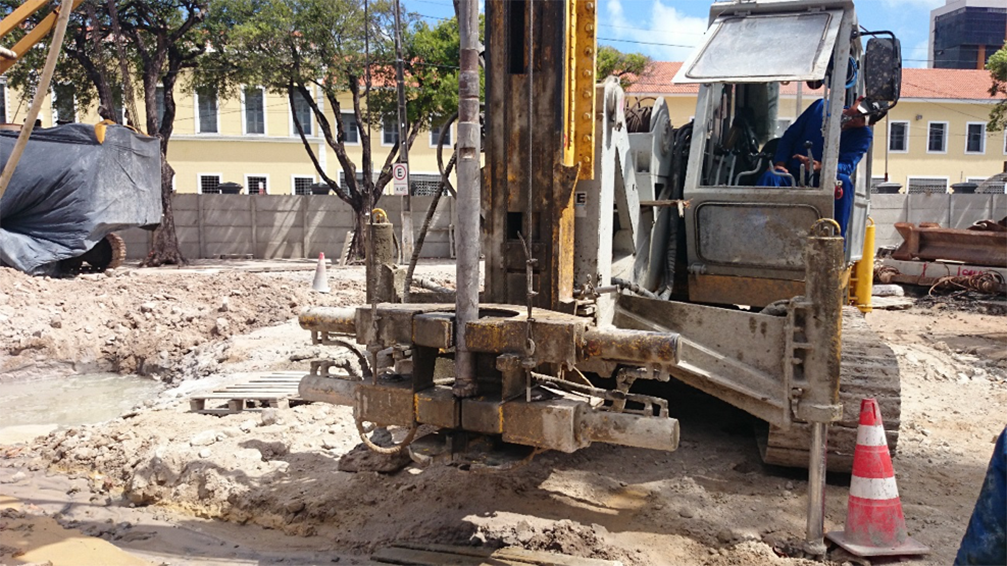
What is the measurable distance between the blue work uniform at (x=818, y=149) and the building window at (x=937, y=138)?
37.2 metres

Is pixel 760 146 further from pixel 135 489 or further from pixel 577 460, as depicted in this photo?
pixel 135 489

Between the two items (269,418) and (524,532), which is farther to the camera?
(269,418)

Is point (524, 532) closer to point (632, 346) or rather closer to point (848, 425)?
point (632, 346)

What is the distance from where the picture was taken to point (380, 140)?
3519cm

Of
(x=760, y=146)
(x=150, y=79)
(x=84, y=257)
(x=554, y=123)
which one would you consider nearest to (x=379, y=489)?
(x=554, y=123)

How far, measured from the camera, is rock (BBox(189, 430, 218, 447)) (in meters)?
5.52

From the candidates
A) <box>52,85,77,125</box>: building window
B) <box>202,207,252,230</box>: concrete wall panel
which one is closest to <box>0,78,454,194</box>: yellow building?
<box>52,85,77,125</box>: building window

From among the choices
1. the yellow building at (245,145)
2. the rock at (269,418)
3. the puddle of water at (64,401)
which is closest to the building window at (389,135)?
the yellow building at (245,145)

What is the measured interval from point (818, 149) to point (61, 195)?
43.4 ft

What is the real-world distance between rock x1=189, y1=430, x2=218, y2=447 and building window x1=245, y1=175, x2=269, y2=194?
2936 cm

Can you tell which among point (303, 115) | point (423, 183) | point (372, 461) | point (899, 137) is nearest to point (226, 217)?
point (303, 115)

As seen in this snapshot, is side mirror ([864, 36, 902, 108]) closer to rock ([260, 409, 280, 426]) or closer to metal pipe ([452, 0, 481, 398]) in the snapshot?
metal pipe ([452, 0, 481, 398])

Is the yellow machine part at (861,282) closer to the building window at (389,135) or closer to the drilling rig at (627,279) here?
the drilling rig at (627,279)

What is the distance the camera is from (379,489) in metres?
4.76
